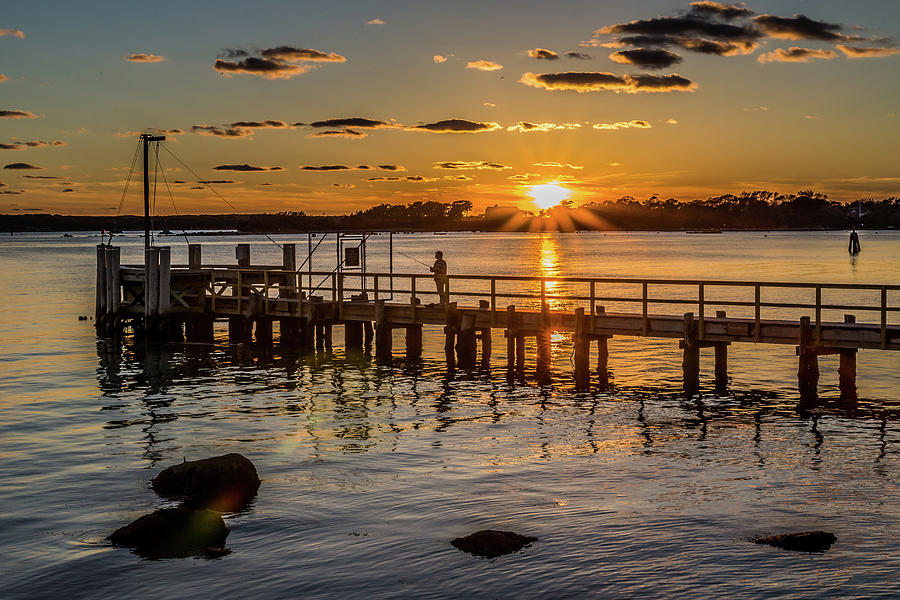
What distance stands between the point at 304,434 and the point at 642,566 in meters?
9.68

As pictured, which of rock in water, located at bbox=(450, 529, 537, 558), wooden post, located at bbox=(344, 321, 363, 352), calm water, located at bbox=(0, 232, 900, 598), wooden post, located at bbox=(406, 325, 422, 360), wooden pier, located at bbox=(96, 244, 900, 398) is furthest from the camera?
wooden post, located at bbox=(344, 321, 363, 352)

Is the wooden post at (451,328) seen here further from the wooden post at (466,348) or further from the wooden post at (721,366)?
the wooden post at (721,366)

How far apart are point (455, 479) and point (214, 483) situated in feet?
13.5

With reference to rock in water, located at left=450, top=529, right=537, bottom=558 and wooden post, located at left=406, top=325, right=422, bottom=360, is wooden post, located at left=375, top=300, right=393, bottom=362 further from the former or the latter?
rock in water, located at left=450, top=529, right=537, bottom=558

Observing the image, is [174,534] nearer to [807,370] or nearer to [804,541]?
[804,541]

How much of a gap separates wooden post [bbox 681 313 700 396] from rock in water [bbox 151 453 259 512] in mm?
13037

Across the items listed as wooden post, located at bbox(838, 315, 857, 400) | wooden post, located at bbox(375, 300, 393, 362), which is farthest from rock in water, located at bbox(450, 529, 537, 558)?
wooden post, located at bbox(375, 300, 393, 362)

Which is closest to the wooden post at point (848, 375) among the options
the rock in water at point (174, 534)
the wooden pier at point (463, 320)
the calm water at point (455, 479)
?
the wooden pier at point (463, 320)

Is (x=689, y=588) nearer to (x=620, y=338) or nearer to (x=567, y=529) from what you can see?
(x=567, y=529)

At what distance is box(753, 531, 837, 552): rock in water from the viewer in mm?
11961

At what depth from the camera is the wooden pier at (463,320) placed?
22.4 m

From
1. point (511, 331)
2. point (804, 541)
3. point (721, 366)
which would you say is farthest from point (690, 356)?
point (804, 541)

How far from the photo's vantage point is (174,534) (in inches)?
483

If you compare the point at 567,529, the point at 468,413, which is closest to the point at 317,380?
the point at 468,413
